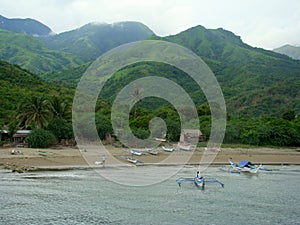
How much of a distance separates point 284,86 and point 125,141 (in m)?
78.0

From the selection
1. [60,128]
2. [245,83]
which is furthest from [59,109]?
[245,83]

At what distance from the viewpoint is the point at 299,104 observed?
346 ft

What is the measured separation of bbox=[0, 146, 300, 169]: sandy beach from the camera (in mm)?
41875

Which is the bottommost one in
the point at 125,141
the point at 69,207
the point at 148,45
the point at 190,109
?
the point at 69,207

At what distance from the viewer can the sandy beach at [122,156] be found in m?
41.9

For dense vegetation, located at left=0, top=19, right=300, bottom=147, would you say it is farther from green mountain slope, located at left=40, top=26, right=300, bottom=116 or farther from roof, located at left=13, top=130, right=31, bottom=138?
roof, located at left=13, top=130, right=31, bottom=138

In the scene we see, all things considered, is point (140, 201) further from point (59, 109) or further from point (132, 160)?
point (59, 109)

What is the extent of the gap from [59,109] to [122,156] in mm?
14177

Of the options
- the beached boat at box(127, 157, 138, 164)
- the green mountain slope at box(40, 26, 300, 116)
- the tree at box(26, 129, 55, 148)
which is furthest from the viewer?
the green mountain slope at box(40, 26, 300, 116)

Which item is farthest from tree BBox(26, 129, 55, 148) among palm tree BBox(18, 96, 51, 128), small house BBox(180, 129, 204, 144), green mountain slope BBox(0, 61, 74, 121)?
small house BBox(180, 129, 204, 144)

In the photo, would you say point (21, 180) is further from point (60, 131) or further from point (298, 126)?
point (298, 126)

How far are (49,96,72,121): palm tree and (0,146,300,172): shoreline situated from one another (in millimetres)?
6020

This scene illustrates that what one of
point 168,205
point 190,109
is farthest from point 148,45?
point 168,205

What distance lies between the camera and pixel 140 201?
28109 mm
